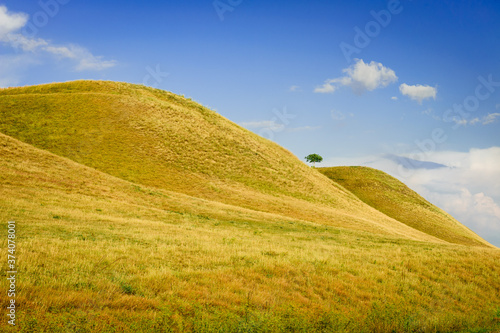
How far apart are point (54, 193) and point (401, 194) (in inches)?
3870

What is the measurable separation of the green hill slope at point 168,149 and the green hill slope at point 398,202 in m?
5.93

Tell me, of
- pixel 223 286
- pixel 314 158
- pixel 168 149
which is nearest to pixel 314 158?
pixel 314 158

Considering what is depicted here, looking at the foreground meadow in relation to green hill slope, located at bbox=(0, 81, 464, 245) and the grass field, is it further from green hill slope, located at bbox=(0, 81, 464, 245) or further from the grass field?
green hill slope, located at bbox=(0, 81, 464, 245)

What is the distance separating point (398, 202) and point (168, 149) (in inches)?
2735

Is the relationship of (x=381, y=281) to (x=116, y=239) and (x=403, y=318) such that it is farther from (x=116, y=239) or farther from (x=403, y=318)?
(x=116, y=239)

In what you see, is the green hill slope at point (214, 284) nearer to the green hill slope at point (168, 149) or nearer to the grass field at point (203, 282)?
the grass field at point (203, 282)

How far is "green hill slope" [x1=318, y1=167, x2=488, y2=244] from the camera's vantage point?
7725cm

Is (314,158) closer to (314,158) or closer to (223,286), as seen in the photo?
(314,158)

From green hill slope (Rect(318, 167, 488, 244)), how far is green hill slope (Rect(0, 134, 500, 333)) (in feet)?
209

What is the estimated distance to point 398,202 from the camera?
93.5 m

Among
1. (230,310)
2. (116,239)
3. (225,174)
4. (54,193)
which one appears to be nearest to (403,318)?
(230,310)

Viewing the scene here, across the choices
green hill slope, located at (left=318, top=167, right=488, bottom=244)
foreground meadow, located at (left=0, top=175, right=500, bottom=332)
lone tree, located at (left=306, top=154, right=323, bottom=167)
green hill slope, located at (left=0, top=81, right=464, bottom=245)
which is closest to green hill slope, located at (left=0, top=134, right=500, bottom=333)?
foreground meadow, located at (left=0, top=175, right=500, bottom=332)

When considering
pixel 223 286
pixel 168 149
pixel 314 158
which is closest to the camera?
pixel 223 286

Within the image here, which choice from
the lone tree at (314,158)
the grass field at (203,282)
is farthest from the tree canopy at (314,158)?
the grass field at (203,282)
